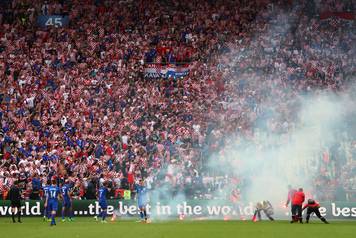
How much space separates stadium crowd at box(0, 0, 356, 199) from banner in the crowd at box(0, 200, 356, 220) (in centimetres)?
60

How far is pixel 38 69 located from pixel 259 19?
12858mm

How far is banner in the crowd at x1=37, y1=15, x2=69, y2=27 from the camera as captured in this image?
44469mm

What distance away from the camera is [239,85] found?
39656 millimetres

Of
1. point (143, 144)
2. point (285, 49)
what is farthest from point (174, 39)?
point (143, 144)

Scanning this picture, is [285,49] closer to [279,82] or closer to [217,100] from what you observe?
[279,82]

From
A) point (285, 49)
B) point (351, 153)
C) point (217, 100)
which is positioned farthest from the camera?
point (285, 49)

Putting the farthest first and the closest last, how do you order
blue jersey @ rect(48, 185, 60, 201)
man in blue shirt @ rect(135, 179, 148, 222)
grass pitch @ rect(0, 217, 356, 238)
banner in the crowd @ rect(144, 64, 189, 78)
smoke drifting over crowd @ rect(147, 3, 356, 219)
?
banner in the crowd @ rect(144, 64, 189, 78), smoke drifting over crowd @ rect(147, 3, 356, 219), man in blue shirt @ rect(135, 179, 148, 222), blue jersey @ rect(48, 185, 60, 201), grass pitch @ rect(0, 217, 356, 238)

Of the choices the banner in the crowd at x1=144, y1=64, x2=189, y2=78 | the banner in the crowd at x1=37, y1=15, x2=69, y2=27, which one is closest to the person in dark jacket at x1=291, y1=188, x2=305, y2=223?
the banner in the crowd at x1=144, y1=64, x2=189, y2=78

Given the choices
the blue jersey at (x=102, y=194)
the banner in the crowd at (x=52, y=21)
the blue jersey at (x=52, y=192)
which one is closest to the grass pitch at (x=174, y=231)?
the blue jersey at (x=52, y=192)

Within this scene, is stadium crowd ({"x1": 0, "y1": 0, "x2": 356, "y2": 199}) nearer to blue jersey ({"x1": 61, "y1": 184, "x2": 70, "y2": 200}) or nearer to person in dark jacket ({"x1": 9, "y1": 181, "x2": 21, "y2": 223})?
blue jersey ({"x1": 61, "y1": 184, "x2": 70, "y2": 200})

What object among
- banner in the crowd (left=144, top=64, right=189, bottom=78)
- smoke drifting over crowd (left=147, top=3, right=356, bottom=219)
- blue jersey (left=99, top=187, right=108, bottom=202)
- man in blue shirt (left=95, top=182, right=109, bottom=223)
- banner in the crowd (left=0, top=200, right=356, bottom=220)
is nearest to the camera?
man in blue shirt (left=95, top=182, right=109, bottom=223)

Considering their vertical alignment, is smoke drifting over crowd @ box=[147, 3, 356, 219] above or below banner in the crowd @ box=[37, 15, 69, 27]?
below

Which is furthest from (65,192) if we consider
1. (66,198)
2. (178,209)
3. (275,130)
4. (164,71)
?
(164,71)

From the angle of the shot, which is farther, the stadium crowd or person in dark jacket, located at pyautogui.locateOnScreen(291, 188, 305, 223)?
the stadium crowd
